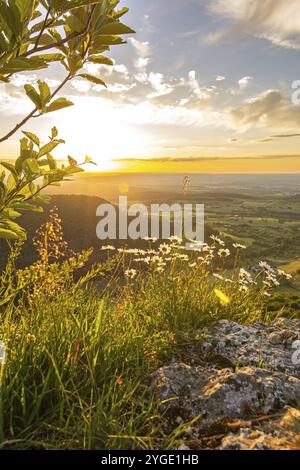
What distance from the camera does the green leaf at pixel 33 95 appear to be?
2150 millimetres

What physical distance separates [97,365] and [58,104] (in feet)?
6.78

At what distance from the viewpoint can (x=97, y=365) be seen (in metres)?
3.21

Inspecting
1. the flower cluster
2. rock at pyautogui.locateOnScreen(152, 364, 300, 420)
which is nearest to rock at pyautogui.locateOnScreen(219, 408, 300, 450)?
rock at pyautogui.locateOnScreen(152, 364, 300, 420)

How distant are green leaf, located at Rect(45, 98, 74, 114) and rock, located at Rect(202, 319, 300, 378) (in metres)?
2.46

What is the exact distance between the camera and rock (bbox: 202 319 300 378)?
360 centimetres

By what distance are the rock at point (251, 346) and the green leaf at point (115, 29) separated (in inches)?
105

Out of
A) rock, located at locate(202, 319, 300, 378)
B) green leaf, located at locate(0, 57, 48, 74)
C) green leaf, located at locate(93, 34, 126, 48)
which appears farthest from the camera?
rock, located at locate(202, 319, 300, 378)

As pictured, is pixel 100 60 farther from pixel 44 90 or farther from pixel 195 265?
pixel 195 265

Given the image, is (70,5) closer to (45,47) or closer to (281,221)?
(45,47)

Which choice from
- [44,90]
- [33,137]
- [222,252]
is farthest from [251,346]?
[44,90]

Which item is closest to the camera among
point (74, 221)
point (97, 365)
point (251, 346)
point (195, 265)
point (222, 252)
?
point (97, 365)

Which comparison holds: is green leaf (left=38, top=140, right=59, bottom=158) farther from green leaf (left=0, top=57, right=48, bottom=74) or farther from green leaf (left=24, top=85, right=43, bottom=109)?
green leaf (left=0, top=57, right=48, bottom=74)
